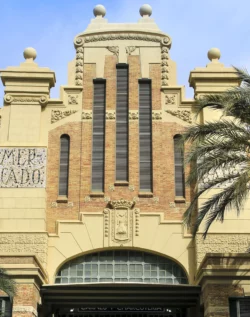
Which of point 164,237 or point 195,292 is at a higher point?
point 164,237

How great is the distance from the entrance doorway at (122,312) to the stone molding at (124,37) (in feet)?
34.8

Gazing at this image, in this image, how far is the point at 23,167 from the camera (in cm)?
2550

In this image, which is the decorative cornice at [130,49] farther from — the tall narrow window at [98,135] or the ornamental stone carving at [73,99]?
the ornamental stone carving at [73,99]

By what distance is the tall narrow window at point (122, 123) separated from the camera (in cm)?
2610

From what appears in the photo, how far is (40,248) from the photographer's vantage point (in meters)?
24.3

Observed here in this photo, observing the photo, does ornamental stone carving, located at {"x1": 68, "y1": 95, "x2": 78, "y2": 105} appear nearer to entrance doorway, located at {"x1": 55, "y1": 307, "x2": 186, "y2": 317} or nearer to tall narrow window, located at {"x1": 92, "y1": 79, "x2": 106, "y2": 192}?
tall narrow window, located at {"x1": 92, "y1": 79, "x2": 106, "y2": 192}

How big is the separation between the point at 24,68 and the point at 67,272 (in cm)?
832

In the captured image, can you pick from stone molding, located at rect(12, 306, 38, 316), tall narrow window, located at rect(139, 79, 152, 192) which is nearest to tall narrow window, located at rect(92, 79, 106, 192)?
tall narrow window, located at rect(139, 79, 152, 192)

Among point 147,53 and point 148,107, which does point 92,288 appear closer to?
point 148,107

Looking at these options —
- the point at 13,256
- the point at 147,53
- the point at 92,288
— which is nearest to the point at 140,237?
the point at 92,288

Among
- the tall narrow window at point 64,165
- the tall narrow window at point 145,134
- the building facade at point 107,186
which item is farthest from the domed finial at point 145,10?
the tall narrow window at point 64,165

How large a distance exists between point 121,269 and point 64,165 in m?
4.58

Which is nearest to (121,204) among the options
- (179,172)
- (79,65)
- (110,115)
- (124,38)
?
(179,172)

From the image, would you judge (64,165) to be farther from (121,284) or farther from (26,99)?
(121,284)
